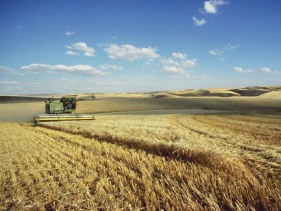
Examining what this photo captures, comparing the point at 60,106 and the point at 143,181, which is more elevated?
the point at 60,106

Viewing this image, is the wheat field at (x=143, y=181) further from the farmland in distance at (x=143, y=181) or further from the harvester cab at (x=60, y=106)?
the harvester cab at (x=60, y=106)

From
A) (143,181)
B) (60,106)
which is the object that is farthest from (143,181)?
(60,106)

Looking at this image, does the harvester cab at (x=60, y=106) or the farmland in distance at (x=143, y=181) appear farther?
the harvester cab at (x=60, y=106)

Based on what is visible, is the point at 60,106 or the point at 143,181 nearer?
the point at 143,181

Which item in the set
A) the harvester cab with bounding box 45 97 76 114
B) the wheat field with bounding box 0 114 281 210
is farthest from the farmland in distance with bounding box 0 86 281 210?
the harvester cab with bounding box 45 97 76 114

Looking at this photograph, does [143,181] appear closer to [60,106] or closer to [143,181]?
[143,181]

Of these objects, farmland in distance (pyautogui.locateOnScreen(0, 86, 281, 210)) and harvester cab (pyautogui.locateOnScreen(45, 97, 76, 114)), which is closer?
farmland in distance (pyautogui.locateOnScreen(0, 86, 281, 210))

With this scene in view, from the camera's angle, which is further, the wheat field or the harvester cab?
the harvester cab

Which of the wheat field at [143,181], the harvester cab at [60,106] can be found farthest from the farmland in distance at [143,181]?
the harvester cab at [60,106]

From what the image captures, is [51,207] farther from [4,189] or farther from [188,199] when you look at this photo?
[188,199]

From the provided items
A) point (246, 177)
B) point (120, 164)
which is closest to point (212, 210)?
point (246, 177)

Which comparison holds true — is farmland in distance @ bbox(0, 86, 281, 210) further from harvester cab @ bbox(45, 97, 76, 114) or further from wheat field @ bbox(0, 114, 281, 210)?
harvester cab @ bbox(45, 97, 76, 114)

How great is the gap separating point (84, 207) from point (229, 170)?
3.63 m

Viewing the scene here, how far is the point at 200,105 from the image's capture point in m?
61.4
